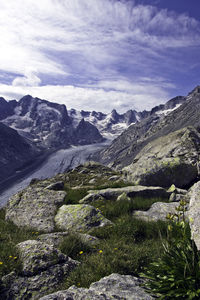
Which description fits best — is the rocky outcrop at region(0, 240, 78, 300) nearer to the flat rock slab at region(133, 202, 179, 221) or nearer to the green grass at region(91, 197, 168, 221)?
the green grass at region(91, 197, 168, 221)

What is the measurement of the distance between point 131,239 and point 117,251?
1.47 meters

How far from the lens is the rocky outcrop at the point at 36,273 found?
4.40 m

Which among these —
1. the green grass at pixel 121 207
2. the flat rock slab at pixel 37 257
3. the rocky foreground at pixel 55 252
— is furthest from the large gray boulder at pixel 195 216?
the green grass at pixel 121 207

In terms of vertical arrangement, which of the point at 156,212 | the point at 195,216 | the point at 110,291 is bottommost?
the point at 156,212

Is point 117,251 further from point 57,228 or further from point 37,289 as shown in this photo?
point 57,228

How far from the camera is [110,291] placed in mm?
4043

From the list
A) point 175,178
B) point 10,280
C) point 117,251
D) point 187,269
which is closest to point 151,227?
point 117,251

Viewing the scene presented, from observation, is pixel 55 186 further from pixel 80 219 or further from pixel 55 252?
pixel 55 252

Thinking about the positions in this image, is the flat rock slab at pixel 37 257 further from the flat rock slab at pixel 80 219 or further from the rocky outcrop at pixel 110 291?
the flat rock slab at pixel 80 219

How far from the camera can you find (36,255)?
5227 millimetres

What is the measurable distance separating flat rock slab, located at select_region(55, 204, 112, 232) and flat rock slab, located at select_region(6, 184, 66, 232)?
470mm

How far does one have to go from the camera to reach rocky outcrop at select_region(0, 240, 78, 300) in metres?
4.40

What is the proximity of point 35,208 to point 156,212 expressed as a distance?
6.29 meters

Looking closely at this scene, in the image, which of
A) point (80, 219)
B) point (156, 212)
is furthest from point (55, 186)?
point (156, 212)
